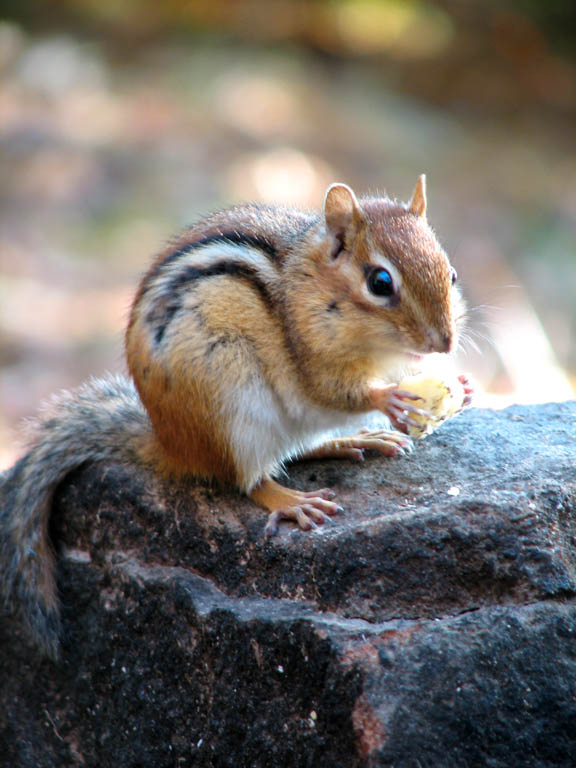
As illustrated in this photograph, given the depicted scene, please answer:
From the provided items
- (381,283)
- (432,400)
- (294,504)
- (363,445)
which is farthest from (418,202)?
(294,504)

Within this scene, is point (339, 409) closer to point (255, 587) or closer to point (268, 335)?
point (268, 335)

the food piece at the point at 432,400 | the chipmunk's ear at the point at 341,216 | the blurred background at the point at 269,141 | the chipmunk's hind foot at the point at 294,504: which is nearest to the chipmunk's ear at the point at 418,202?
the chipmunk's ear at the point at 341,216

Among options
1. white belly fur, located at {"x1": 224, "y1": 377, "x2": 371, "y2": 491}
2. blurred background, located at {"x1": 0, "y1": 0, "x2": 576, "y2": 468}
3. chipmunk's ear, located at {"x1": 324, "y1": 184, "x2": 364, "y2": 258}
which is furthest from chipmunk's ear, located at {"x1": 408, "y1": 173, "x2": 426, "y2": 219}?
blurred background, located at {"x1": 0, "y1": 0, "x2": 576, "y2": 468}

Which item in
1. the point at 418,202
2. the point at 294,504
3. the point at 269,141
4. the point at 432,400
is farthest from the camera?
the point at 269,141

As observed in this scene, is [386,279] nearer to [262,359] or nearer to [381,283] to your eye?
[381,283]

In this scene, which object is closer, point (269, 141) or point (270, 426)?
point (270, 426)

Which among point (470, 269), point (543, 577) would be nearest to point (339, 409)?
point (543, 577)
